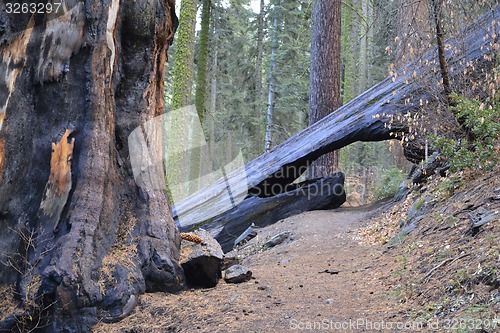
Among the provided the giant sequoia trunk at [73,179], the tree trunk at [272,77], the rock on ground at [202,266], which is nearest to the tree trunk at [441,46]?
the giant sequoia trunk at [73,179]

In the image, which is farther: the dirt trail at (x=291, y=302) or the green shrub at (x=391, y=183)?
the green shrub at (x=391, y=183)

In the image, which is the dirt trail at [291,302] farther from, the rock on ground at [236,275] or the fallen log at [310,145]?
the fallen log at [310,145]

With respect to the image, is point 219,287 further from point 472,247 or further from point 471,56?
point 471,56

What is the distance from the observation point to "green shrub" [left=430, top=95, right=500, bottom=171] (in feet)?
18.5

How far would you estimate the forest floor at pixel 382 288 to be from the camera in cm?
341

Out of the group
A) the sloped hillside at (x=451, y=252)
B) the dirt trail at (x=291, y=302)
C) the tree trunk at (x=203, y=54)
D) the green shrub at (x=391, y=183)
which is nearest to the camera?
the sloped hillside at (x=451, y=252)

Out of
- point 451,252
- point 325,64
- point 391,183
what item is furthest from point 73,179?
point 391,183

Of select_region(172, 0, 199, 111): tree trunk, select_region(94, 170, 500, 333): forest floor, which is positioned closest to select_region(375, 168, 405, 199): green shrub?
select_region(94, 170, 500, 333): forest floor

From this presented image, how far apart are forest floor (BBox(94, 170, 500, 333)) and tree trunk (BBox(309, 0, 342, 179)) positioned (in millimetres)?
5635

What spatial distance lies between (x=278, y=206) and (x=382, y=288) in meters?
5.84

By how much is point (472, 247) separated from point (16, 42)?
4663 millimetres

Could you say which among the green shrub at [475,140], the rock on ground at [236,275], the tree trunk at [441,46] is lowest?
the rock on ground at [236,275]

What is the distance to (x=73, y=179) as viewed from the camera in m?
4.30

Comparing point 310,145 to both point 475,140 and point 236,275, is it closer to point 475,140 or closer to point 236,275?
point 475,140
